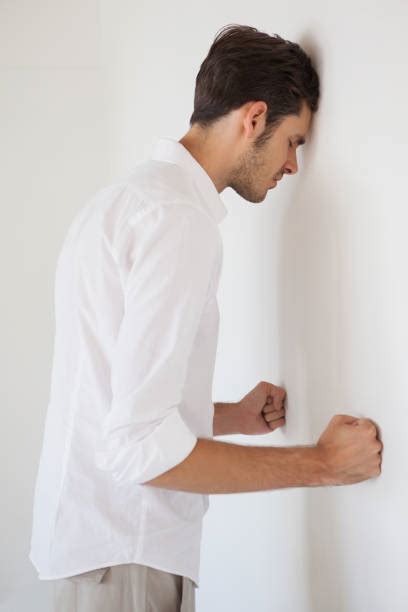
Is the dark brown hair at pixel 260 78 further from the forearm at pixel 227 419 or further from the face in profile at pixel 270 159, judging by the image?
the forearm at pixel 227 419

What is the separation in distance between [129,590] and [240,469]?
13.2 inches

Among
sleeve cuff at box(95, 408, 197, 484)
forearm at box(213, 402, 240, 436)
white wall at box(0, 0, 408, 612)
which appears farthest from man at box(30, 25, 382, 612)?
forearm at box(213, 402, 240, 436)

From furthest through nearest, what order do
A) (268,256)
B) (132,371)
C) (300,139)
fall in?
(268,256), (300,139), (132,371)

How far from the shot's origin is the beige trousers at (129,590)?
1377 millimetres

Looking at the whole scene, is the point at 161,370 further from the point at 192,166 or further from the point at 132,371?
the point at 192,166

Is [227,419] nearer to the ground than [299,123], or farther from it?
nearer to the ground

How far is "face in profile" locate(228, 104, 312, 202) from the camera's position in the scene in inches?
58.9

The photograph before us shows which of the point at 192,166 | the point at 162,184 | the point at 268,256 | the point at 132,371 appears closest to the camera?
the point at 132,371

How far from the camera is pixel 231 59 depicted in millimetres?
1484

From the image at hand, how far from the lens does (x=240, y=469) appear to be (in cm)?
124

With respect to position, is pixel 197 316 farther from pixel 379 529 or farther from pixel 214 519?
pixel 214 519

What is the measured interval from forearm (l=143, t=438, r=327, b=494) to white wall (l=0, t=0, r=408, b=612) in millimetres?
123

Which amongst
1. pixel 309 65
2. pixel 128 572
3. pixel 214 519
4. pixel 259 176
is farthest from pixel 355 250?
pixel 214 519

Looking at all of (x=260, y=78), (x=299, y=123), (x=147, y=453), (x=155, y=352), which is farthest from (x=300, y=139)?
(x=147, y=453)
